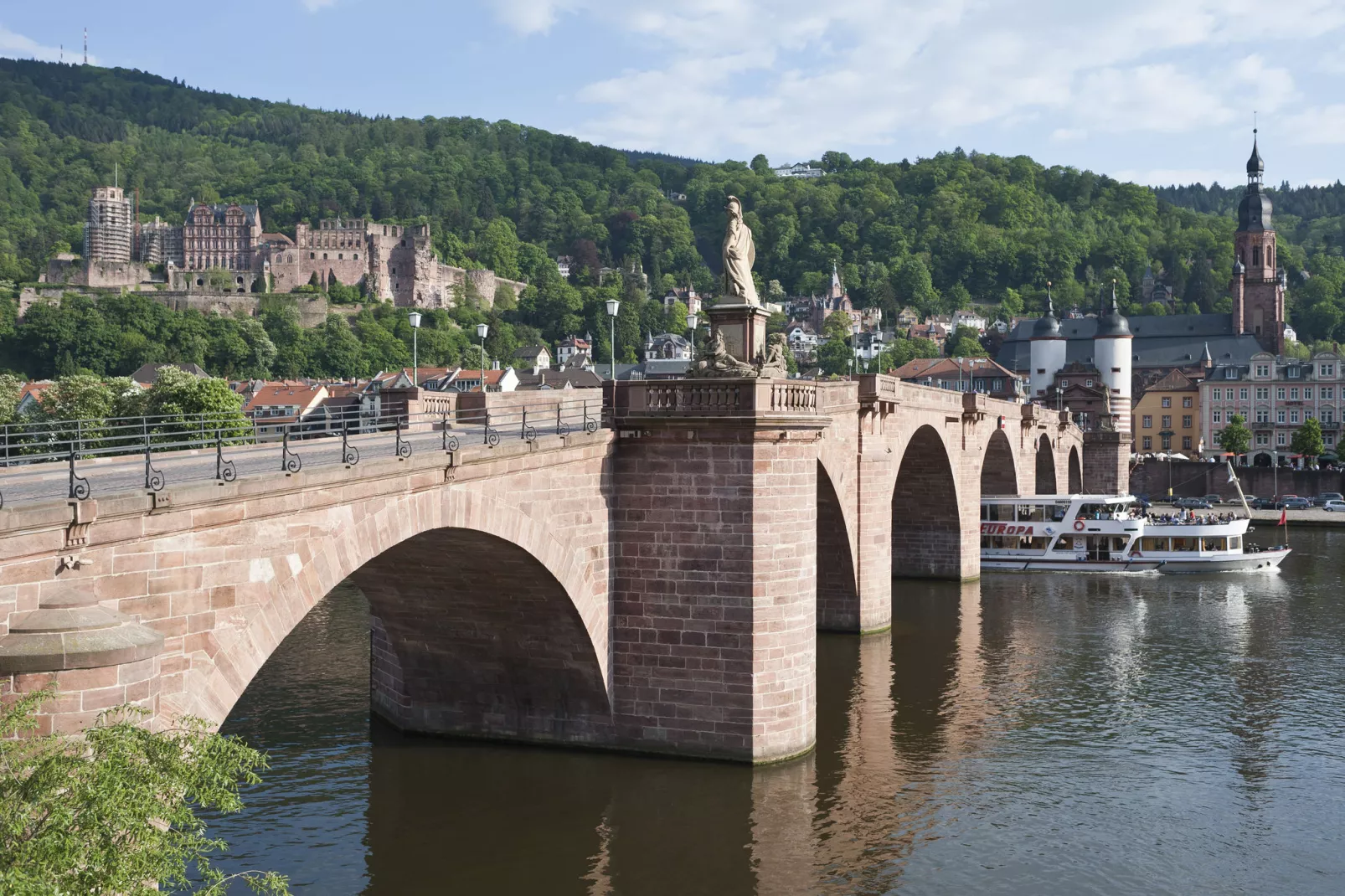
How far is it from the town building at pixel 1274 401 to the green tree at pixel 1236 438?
99.7 inches

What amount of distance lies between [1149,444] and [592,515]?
10752cm

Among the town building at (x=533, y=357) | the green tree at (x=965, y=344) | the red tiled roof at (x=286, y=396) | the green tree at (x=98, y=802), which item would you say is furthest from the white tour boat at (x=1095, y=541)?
the green tree at (x=965, y=344)

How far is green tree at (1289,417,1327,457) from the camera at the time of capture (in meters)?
104

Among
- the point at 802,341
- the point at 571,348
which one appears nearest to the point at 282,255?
the point at 571,348

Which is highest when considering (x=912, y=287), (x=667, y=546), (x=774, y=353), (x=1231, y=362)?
(x=912, y=287)

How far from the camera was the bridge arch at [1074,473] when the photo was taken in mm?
84938

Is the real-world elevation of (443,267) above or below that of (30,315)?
above

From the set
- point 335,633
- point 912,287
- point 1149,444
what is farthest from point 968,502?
point 912,287

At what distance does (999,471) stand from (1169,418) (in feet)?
205

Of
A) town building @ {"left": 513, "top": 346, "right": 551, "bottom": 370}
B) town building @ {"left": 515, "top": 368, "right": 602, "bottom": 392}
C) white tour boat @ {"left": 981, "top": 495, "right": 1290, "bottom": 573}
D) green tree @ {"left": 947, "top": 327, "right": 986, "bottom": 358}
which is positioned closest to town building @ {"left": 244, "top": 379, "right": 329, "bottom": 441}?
town building @ {"left": 515, "top": 368, "right": 602, "bottom": 392}

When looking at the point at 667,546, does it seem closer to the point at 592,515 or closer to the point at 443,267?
the point at 592,515

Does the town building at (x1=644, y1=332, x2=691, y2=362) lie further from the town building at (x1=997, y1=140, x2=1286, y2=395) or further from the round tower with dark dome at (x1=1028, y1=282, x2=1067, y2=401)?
the round tower with dark dome at (x1=1028, y1=282, x2=1067, y2=401)

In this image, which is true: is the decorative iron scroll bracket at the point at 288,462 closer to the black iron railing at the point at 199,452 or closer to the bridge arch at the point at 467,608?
the black iron railing at the point at 199,452

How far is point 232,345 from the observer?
14362cm
